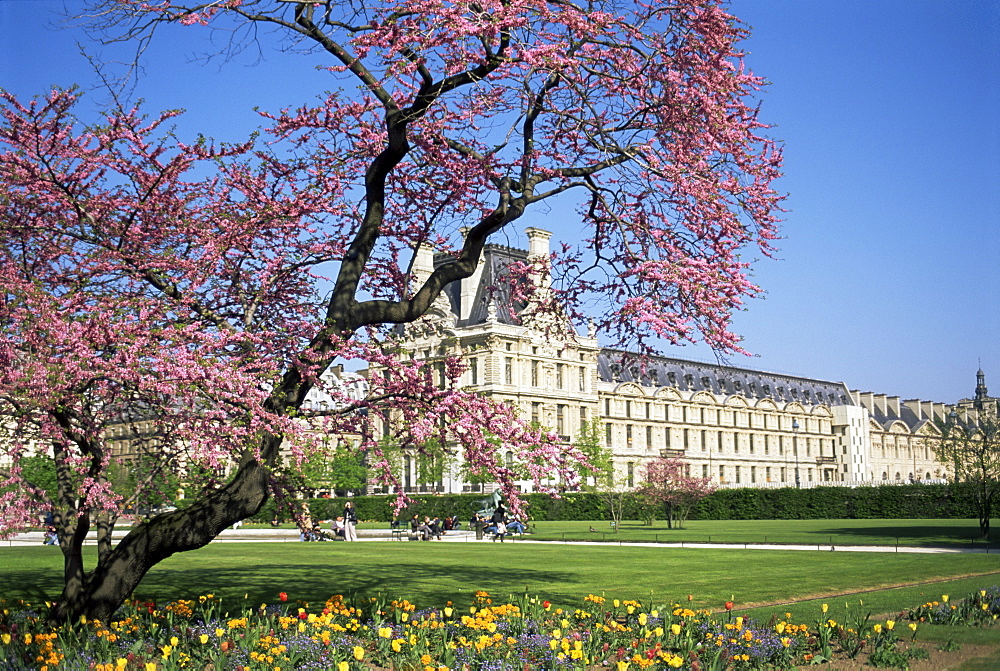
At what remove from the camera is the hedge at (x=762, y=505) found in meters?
63.3

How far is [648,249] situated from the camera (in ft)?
42.2

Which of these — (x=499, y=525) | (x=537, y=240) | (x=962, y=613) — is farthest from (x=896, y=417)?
(x=962, y=613)

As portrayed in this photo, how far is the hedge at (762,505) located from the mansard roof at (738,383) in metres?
Answer: 36.7

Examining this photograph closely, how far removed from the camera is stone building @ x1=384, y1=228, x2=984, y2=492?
93.0 meters

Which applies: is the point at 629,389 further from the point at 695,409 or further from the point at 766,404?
the point at 766,404

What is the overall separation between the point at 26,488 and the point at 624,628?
6.43m

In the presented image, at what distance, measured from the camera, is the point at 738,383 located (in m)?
127

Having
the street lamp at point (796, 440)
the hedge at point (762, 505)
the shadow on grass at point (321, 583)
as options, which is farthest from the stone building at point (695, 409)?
the shadow on grass at point (321, 583)

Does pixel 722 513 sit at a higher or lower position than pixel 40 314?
lower

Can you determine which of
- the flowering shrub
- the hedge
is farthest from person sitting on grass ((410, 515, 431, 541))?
the flowering shrub

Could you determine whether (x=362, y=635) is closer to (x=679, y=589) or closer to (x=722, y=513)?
(x=679, y=589)

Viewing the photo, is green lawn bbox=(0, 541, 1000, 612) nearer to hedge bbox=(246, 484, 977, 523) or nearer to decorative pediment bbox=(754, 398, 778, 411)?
hedge bbox=(246, 484, 977, 523)

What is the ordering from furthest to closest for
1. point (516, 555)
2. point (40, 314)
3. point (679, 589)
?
1. point (516, 555)
2. point (679, 589)
3. point (40, 314)

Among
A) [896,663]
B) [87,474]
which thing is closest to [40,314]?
[87,474]
